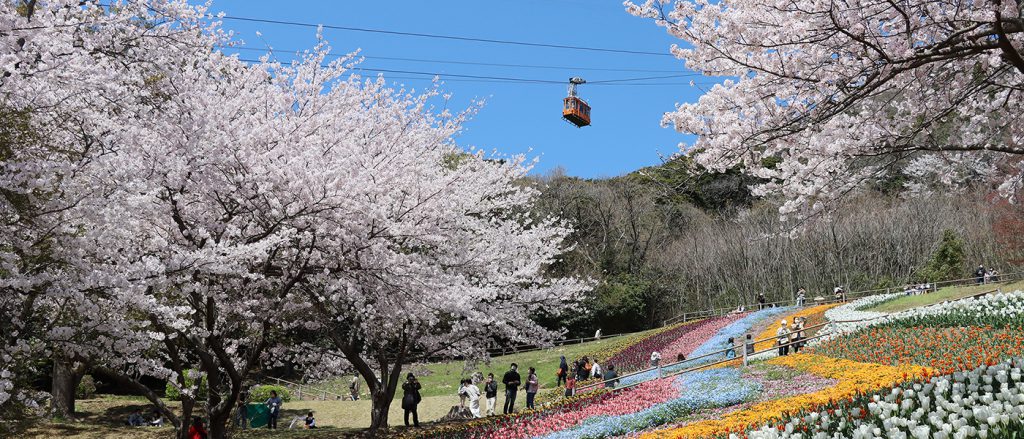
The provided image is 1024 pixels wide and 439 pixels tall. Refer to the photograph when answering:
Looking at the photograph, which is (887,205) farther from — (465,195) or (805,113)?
(805,113)

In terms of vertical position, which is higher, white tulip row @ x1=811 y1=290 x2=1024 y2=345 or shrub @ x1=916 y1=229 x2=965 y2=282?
shrub @ x1=916 y1=229 x2=965 y2=282

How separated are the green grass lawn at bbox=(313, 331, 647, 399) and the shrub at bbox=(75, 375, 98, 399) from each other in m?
8.98

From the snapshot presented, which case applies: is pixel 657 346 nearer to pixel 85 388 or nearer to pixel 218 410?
pixel 85 388

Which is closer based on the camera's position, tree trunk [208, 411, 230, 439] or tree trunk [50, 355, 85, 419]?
tree trunk [208, 411, 230, 439]

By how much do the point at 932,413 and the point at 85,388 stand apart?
87.3ft

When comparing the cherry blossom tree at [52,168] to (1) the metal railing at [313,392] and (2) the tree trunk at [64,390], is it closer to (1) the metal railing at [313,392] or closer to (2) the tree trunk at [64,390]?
(2) the tree trunk at [64,390]

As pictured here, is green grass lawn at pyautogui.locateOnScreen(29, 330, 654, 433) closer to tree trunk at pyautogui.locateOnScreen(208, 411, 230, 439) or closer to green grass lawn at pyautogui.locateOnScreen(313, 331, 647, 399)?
green grass lawn at pyautogui.locateOnScreen(313, 331, 647, 399)

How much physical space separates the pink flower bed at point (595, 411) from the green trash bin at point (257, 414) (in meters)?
10.2

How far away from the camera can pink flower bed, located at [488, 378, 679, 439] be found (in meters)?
13.4

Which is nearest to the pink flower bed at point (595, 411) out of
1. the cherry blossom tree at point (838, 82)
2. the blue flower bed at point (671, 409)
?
the blue flower bed at point (671, 409)

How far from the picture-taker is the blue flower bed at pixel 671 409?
39.9ft

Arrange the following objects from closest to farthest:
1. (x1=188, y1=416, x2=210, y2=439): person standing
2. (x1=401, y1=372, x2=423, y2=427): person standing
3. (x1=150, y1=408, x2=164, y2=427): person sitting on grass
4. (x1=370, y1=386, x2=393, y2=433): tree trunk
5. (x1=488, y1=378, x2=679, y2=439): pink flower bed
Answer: (x1=188, y1=416, x2=210, y2=439): person standing
(x1=488, y1=378, x2=679, y2=439): pink flower bed
(x1=370, y1=386, x2=393, y2=433): tree trunk
(x1=401, y1=372, x2=423, y2=427): person standing
(x1=150, y1=408, x2=164, y2=427): person sitting on grass

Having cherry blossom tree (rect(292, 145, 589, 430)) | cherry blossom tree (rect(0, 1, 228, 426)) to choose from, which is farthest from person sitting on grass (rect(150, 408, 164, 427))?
cherry blossom tree (rect(0, 1, 228, 426))

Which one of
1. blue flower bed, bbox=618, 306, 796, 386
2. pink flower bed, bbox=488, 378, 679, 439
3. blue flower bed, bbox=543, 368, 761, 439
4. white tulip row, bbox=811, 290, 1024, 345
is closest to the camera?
blue flower bed, bbox=543, 368, 761, 439
